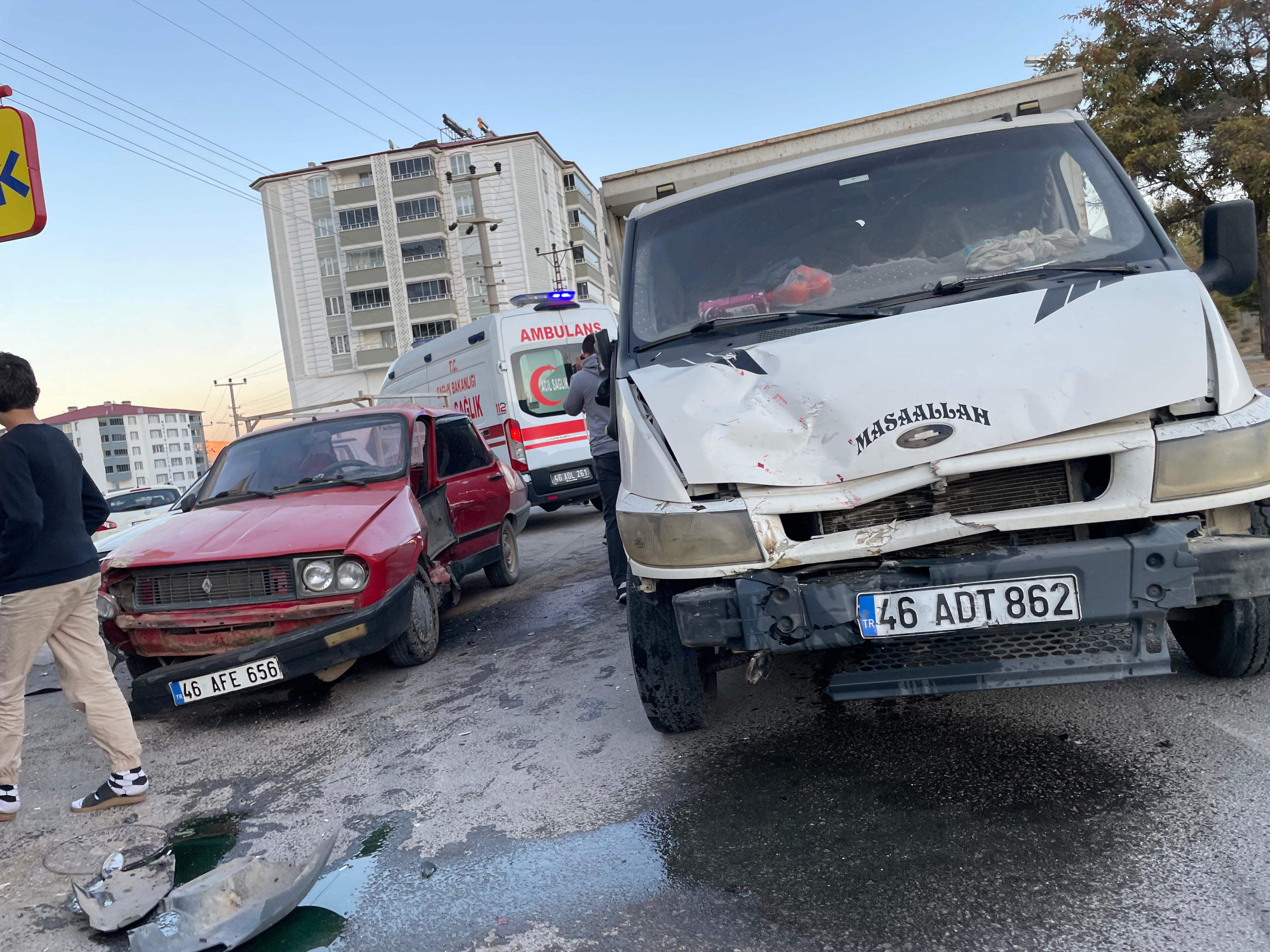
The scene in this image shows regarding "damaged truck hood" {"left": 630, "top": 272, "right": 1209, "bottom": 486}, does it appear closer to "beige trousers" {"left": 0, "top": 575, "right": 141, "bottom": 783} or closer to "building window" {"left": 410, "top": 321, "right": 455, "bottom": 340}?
"beige trousers" {"left": 0, "top": 575, "right": 141, "bottom": 783}

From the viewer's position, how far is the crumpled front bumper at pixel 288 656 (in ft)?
16.1

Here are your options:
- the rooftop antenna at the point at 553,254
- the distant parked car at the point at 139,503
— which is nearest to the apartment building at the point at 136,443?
the rooftop antenna at the point at 553,254

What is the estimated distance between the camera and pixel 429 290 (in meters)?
61.5

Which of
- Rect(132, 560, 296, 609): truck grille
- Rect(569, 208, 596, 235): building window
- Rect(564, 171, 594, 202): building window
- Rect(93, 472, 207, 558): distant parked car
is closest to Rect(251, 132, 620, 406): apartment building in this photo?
Rect(564, 171, 594, 202): building window

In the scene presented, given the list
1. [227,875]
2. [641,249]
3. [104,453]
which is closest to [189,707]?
[227,875]

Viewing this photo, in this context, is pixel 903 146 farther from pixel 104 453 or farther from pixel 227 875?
pixel 104 453

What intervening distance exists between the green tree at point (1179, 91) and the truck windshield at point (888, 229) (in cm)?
1741

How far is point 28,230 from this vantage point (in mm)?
5832

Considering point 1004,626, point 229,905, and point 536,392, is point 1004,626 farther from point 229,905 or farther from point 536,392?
point 536,392

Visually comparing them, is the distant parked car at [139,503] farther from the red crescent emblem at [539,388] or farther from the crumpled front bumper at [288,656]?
the crumpled front bumper at [288,656]

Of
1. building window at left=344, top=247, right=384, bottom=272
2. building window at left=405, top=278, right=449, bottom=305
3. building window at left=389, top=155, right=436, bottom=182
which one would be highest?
building window at left=389, top=155, right=436, bottom=182

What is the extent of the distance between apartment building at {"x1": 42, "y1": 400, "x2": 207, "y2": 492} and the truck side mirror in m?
144

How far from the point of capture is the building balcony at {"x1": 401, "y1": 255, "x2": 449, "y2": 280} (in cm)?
6103

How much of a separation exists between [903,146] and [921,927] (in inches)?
127
